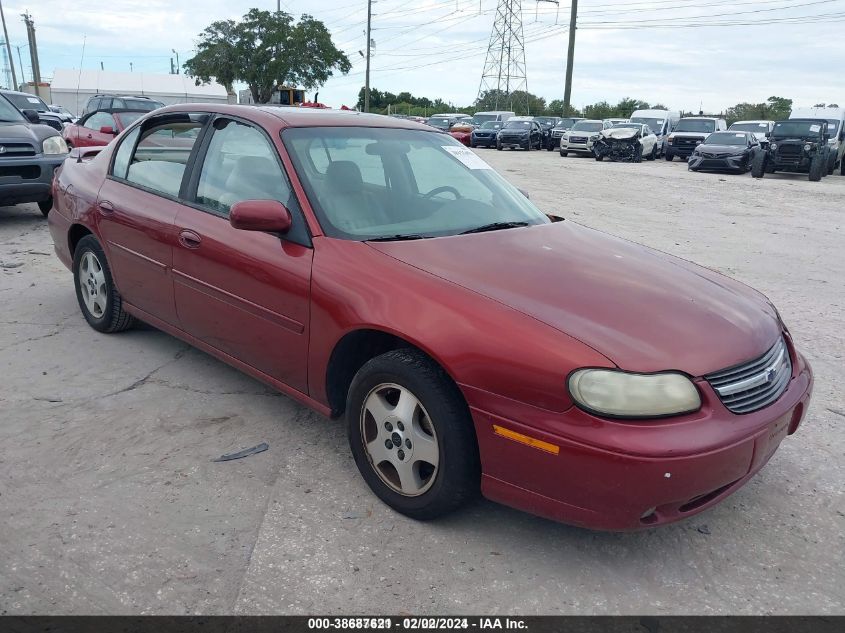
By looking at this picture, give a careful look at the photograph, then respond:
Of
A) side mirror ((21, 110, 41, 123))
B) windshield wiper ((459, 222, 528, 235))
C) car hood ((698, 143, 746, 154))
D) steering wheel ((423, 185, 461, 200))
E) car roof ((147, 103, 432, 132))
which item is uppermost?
car roof ((147, 103, 432, 132))

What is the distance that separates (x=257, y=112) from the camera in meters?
3.60

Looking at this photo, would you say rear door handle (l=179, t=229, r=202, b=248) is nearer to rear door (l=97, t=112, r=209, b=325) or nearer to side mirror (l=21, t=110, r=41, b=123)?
rear door (l=97, t=112, r=209, b=325)

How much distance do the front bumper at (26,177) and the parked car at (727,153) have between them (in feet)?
62.9

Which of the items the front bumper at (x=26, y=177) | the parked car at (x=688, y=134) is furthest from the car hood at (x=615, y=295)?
the parked car at (x=688, y=134)

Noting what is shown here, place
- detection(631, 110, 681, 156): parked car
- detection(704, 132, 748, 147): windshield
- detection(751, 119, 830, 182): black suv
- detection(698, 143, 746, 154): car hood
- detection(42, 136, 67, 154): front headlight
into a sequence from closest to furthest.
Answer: detection(42, 136, 67, 154): front headlight, detection(751, 119, 830, 182): black suv, detection(698, 143, 746, 154): car hood, detection(704, 132, 748, 147): windshield, detection(631, 110, 681, 156): parked car

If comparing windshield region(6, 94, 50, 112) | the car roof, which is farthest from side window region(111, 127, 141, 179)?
windshield region(6, 94, 50, 112)

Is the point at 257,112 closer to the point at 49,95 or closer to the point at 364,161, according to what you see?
the point at 364,161

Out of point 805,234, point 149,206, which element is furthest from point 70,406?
point 805,234

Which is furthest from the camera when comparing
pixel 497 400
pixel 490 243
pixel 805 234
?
pixel 805 234

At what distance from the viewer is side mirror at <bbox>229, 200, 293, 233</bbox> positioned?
2.99 m

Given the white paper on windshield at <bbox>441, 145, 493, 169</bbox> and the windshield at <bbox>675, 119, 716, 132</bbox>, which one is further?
the windshield at <bbox>675, 119, 716, 132</bbox>

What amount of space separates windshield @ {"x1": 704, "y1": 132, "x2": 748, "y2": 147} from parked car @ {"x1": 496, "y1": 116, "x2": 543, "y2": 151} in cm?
976

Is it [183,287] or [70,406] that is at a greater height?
[183,287]

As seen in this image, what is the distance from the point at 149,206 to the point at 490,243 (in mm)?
2070
